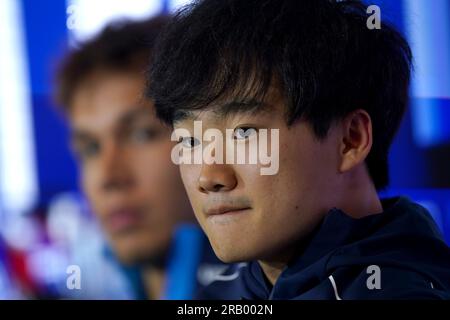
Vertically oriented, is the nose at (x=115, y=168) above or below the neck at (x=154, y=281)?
above

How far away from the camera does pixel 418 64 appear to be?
143 centimetres

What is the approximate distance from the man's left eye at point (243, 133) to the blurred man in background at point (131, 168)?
0.66 m

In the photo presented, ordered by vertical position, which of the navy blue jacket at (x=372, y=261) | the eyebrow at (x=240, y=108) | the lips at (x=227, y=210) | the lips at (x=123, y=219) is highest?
the eyebrow at (x=240, y=108)

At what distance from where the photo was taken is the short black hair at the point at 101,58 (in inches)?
67.4

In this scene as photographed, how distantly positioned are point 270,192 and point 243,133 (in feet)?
0.31

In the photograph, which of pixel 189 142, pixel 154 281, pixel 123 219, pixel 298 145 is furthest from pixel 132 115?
pixel 298 145

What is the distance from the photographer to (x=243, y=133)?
1.04 meters

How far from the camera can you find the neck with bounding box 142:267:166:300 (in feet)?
A: 5.67

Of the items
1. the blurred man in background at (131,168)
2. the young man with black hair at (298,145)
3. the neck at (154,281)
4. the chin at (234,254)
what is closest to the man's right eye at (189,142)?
the young man with black hair at (298,145)

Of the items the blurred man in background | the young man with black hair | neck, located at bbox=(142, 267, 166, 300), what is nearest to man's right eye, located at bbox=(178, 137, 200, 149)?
the young man with black hair

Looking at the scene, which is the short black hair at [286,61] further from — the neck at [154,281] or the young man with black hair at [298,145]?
the neck at [154,281]

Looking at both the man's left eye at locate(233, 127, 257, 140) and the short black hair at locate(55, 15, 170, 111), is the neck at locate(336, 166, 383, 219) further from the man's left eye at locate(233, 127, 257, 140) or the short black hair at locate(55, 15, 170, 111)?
Answer: the short black hair at locate(55, 15, 170, 111)
